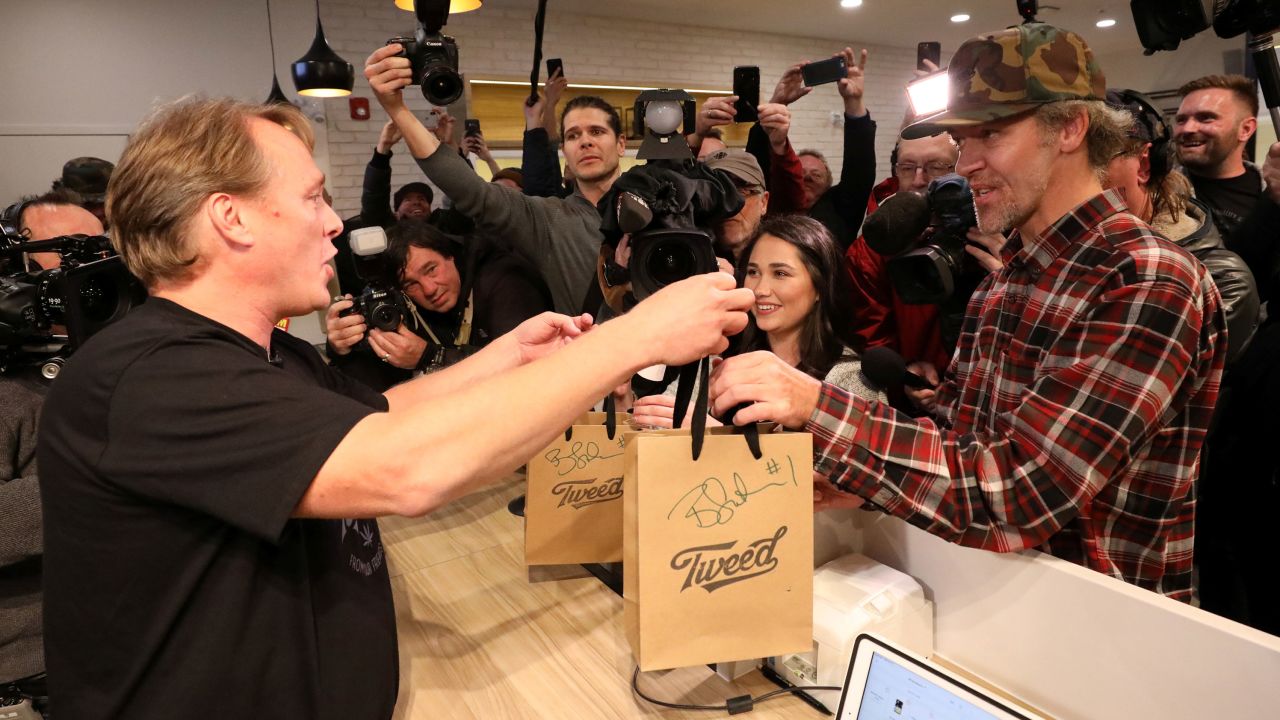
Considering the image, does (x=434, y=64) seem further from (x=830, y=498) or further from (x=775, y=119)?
(x=830, y=498)

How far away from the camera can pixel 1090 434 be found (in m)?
0.88

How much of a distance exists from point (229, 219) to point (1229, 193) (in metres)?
3.07

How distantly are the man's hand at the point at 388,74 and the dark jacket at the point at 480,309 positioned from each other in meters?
0.57

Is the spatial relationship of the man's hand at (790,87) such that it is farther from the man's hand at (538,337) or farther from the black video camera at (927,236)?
the man's hand at (538,337)

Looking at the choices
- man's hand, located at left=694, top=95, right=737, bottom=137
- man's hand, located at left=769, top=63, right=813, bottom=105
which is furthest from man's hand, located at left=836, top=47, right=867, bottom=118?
man's hand, located at left=694, top=95, right=737, bottom=137

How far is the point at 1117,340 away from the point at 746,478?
1.59ft

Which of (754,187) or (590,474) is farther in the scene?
(754,187)

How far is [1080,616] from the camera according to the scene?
2.86 feet

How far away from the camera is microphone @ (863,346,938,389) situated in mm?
1531

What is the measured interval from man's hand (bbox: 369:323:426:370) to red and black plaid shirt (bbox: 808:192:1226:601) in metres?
1.43

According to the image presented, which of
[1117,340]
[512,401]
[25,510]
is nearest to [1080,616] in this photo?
[1117,340]

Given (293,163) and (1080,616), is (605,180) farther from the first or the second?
(1080,616)
